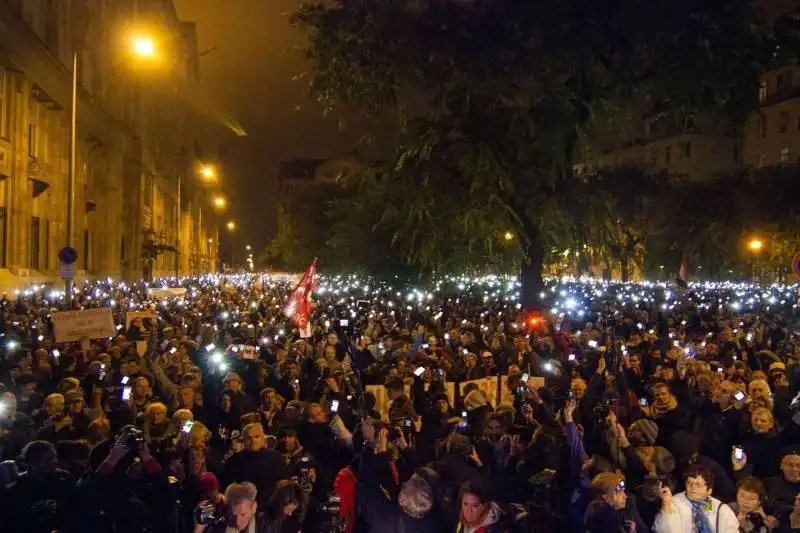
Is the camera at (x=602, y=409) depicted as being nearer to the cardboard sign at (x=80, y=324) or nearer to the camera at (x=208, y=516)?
the camera at (x=208, y=516)

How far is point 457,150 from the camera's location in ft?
65.0

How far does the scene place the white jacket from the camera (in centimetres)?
549

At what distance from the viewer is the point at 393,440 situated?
758 cm

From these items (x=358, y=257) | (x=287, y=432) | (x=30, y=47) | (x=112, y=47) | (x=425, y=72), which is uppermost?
(x=112, y=47)

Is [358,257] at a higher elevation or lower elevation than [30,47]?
lower

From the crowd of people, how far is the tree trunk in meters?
7.66

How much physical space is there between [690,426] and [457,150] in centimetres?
1203

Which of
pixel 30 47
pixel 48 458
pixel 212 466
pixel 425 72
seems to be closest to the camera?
pixel 48 458

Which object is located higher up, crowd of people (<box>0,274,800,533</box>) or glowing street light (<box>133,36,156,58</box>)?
glowing street light (<box>133,36,156,58</box>)

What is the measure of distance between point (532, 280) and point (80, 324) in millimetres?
13284

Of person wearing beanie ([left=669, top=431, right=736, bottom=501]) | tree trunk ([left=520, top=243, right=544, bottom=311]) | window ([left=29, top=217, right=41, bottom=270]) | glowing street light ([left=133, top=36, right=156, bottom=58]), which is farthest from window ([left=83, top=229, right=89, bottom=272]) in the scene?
person wearing beanie ([left=669, top=431, right=736, bottom=501])

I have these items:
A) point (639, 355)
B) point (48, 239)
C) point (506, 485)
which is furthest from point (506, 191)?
point (48, 239)

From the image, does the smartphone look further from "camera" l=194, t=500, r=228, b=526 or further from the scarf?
"camera" l=194, t=500, r=228, b=526

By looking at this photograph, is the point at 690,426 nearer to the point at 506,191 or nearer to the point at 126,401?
the point at 126,401
